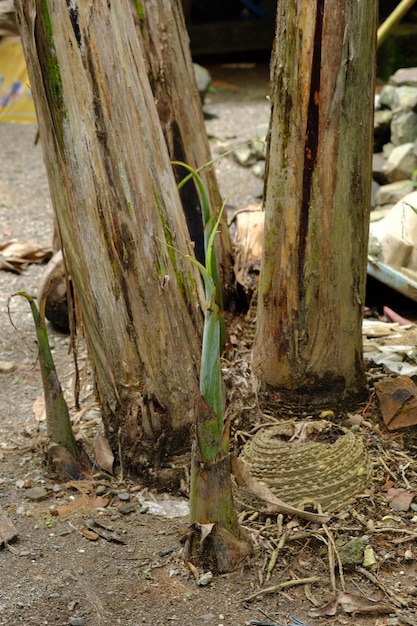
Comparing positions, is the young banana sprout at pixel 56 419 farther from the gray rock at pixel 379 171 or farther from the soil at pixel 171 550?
the gray rock at pixel 379 171

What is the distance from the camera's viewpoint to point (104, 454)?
246cm

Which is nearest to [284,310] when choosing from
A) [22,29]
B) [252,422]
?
[252,422]

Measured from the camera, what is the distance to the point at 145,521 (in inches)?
89.0

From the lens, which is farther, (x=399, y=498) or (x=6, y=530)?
(x=399, y=498)

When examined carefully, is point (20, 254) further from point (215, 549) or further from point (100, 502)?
point (215, 549)

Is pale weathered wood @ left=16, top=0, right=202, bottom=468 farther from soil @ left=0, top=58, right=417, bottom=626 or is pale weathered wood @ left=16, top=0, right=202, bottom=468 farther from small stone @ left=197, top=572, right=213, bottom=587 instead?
small stone @ left=197, top=572, right=213, bottom=587

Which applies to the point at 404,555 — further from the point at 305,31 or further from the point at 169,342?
the point at 305,31

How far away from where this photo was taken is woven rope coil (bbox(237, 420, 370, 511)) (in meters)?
2.25

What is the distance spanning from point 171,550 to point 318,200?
105 cm

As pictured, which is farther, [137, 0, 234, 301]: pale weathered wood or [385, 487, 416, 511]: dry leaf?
[137, 0, 234, 301]: pale weathered wood

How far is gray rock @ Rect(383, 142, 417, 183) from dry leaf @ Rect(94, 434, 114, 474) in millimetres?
3077

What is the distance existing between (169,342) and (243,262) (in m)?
1.06

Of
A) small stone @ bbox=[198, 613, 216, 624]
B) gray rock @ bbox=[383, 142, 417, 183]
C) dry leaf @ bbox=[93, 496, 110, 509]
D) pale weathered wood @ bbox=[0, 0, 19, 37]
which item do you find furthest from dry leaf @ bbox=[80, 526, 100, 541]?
gray rock @ bbox=[383, 142, 417, 183]

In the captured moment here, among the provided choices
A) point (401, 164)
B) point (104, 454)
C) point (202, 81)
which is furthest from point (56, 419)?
point (202, 81)
